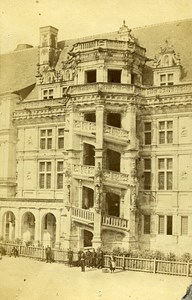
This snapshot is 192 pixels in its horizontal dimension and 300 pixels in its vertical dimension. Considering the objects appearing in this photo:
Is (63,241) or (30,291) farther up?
(63,241)

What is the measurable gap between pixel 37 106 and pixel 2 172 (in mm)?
1551

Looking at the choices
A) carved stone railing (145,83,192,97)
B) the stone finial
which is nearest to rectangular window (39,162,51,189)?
carved stone railing (145,83,192,97)

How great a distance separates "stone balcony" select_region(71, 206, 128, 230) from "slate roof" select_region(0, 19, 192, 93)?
237 cm

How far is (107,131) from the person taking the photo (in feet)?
27.6

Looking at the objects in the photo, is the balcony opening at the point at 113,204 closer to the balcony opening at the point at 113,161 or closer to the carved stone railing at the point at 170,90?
the balcony opening at the point at 113,161

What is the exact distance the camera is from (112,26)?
6703 millimetres

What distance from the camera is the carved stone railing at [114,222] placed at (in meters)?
8.07

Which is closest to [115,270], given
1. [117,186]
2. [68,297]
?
[68,297]

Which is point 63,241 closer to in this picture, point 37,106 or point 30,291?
point 30,291

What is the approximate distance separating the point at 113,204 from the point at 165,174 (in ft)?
3.58

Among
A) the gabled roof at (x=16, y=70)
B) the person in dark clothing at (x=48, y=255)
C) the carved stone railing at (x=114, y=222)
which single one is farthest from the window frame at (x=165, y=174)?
the gabled roof at (x=16, y=70)

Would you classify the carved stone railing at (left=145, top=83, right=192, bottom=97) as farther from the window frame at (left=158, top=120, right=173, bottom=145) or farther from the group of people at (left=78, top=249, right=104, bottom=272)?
the group of people at (left=78, top=249, right=104, bottom=272)

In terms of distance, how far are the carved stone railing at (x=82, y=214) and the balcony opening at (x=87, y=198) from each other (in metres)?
0.23

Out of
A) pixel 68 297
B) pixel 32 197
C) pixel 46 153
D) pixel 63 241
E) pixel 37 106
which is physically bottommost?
pixel 68 297
